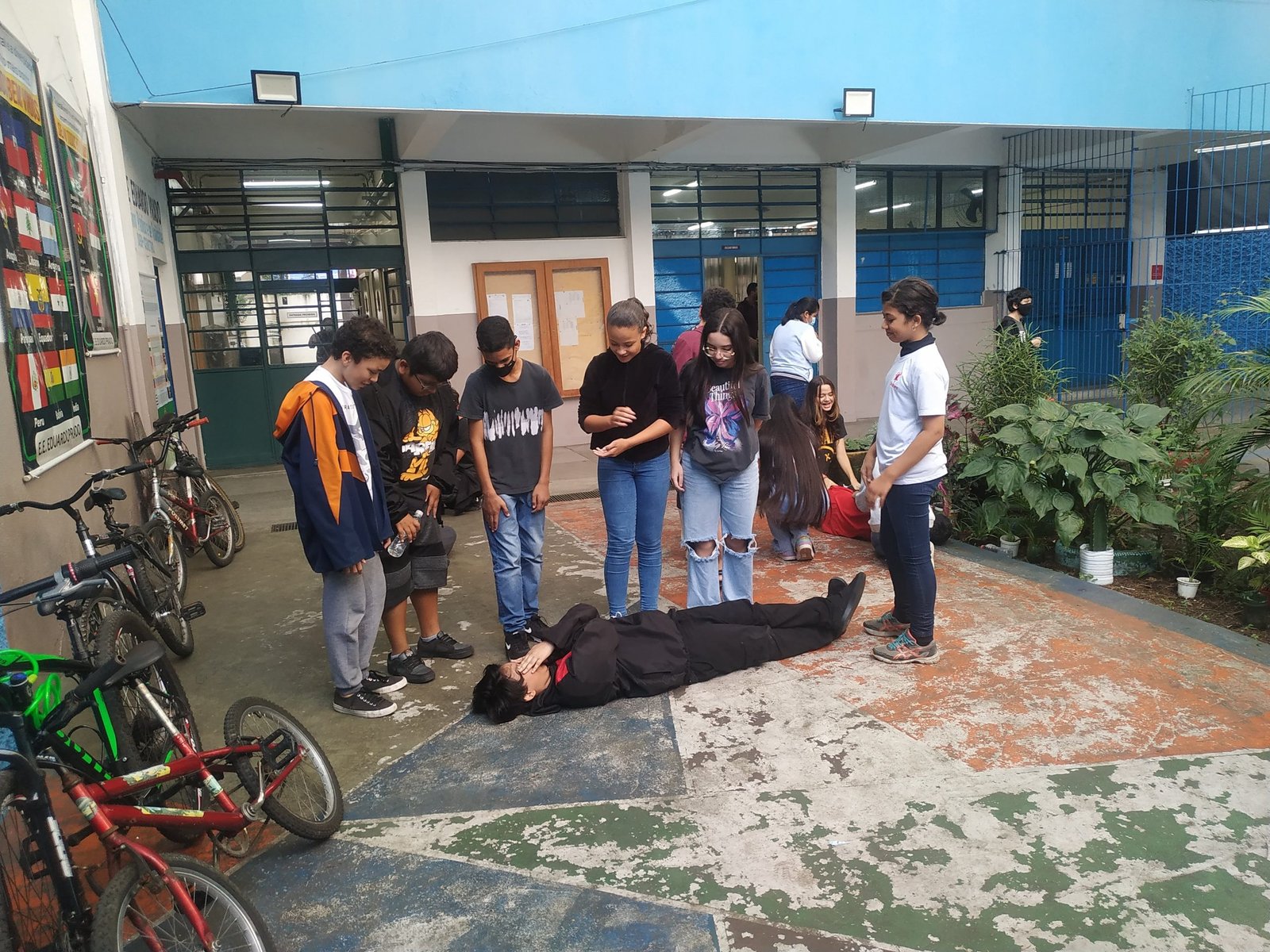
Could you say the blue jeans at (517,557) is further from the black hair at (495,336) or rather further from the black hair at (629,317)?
the black hair at (629,317)

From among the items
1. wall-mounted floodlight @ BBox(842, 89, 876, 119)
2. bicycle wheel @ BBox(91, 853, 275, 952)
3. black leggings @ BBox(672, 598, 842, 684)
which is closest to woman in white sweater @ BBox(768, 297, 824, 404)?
black leggings @ BBox(672, 598, 842, 684)

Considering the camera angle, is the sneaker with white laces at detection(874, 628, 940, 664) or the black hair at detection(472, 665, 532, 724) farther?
the sneaker with white laces at detection(874, 628, 940, 664)

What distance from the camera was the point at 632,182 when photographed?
392 inches

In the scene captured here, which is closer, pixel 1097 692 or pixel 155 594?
pixel 1097 692

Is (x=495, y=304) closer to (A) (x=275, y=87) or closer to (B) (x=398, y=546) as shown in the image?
(A) (x=275, y=87)

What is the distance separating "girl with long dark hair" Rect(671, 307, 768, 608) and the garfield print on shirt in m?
1.12

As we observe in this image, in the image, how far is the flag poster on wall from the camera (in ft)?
11.3

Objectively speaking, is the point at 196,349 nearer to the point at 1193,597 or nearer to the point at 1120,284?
the point at 1193,597

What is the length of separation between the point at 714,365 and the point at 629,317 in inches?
18.9

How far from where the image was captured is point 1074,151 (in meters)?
11.8

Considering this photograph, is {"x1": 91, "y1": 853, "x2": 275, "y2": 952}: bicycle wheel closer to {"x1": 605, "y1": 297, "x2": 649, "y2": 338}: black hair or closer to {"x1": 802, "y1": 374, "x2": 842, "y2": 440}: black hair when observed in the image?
{"x1": 605, "y1": 297, "x2": 649, "y2": 338}: black hair

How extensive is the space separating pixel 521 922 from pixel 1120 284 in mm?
13034

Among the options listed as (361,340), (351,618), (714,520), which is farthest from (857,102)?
(351,618)

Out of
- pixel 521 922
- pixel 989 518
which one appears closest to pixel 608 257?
pixel 989 518
